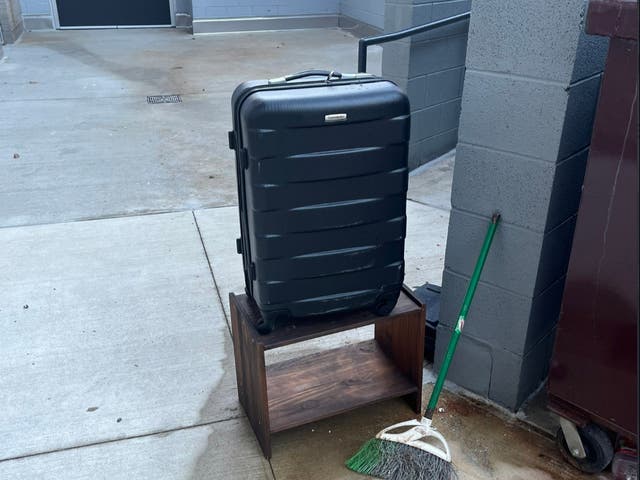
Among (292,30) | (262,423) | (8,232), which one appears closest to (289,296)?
(262,423)

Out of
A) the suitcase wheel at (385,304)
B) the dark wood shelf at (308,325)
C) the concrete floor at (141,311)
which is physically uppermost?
the suitcase wheel at (385,304)

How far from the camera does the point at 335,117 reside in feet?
6.21

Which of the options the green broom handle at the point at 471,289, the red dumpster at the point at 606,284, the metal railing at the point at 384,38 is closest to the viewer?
the red dumpster at the point at 606,284

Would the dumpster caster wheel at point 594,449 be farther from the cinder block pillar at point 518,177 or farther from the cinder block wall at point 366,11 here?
the cinder block wall at point 366,11

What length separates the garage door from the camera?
10.7 m

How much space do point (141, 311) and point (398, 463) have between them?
5.47 feet

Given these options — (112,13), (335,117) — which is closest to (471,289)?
(335,117)

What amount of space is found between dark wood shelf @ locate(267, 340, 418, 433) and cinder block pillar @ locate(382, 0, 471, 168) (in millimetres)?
2572

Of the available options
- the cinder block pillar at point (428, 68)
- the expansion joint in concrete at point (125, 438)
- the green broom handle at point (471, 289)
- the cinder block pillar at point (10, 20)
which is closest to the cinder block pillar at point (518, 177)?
the green broom handle at point (471, 289)

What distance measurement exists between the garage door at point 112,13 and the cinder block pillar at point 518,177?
33.4 ft

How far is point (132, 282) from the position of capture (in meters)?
3.50

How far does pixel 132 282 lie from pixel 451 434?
6.41 feet

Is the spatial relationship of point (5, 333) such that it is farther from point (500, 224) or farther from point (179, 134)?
point (179, 134)

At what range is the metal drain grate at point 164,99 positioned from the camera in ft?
22.9
